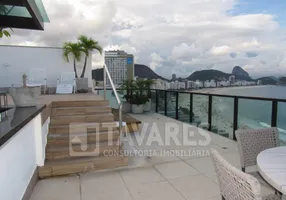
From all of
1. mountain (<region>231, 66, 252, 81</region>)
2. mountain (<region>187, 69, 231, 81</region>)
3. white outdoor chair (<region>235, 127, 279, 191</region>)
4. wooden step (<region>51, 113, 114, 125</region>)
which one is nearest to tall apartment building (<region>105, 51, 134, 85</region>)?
mountain (<region>187, 69, 231, 81</region>)

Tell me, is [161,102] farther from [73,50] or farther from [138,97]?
[73,50]

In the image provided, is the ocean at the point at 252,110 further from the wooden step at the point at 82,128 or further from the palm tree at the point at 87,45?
the palm tree at the point at 87,45

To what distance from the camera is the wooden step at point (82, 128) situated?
356 cm

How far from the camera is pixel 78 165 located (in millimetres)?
3115

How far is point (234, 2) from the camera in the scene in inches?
295

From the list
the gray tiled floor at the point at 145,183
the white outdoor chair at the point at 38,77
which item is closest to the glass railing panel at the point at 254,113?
the gray tiled floor at the point at 145,183

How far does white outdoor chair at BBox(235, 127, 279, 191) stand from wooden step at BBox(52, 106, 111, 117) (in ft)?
8.78

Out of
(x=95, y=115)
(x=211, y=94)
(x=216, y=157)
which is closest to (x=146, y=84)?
(x=211, y=94)

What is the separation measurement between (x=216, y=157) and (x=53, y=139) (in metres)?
2.86

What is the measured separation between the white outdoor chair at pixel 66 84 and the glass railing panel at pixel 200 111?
416 cm

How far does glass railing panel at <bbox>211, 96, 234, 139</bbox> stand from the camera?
4934 mm

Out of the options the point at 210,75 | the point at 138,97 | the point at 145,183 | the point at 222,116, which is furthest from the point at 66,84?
the point at 145,183

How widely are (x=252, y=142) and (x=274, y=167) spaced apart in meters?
0.74

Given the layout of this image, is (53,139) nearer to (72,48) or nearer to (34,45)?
(72,48)
